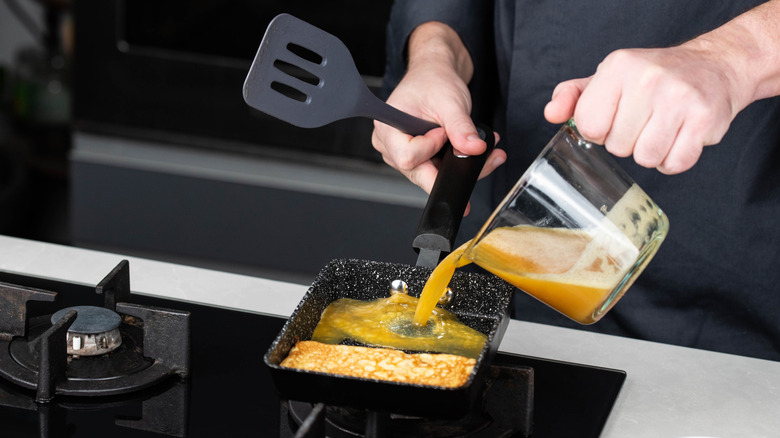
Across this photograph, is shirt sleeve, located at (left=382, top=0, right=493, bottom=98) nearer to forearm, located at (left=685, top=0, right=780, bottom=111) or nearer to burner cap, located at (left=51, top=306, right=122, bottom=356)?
forearm, located at (left=685, top=0, right=780, bottom=111)

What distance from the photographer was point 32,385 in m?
0.74

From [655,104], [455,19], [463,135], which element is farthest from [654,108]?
[455,19]

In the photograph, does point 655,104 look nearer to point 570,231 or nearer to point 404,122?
point 570,231

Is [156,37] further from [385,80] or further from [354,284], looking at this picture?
[354,284]

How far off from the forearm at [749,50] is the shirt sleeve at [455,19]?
0.44m

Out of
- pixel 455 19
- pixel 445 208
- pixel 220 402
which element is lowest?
pixel 220 402

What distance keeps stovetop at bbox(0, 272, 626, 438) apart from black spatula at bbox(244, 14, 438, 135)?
0.71ft

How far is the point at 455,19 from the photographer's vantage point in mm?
1222

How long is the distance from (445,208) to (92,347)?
32 cm

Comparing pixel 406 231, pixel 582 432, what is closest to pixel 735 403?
pixel 582 432

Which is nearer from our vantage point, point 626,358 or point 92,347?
point 92,347

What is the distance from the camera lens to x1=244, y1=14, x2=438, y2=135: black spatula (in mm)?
776

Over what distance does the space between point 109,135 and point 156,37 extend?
0.22 m

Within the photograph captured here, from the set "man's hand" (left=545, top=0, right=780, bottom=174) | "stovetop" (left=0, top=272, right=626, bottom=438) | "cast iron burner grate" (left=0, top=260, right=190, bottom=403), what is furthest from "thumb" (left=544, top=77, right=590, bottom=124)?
"cast iron burner grate" (left=0, top=260, right=190, bottom=403)
